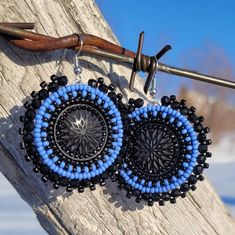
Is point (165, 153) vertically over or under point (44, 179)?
over

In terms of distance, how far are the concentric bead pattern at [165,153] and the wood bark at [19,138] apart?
0.05 meters

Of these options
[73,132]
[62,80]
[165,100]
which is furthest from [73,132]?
[165,100]

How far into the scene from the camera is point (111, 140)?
1124mm

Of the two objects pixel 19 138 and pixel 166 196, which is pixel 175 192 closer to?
pixel 166 196

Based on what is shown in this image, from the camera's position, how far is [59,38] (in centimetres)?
108

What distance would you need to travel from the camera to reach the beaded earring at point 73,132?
1.08 metres

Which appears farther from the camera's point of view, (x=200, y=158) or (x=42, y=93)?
(x=200, y=158)

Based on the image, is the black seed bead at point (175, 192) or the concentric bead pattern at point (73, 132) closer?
the concentric bead pattern at point (73, 132)

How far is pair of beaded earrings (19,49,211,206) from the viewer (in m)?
1.09

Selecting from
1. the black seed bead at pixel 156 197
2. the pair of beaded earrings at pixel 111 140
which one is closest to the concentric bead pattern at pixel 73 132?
the pair of beaded earrings at pixel 111 140

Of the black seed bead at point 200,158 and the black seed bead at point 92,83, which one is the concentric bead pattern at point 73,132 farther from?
the black seed bead at point 200,158

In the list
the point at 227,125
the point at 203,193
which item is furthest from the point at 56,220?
the point at 227,125

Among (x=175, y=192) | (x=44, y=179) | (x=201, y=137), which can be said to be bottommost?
(x=44, y=179)

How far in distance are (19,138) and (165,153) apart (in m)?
0.29
